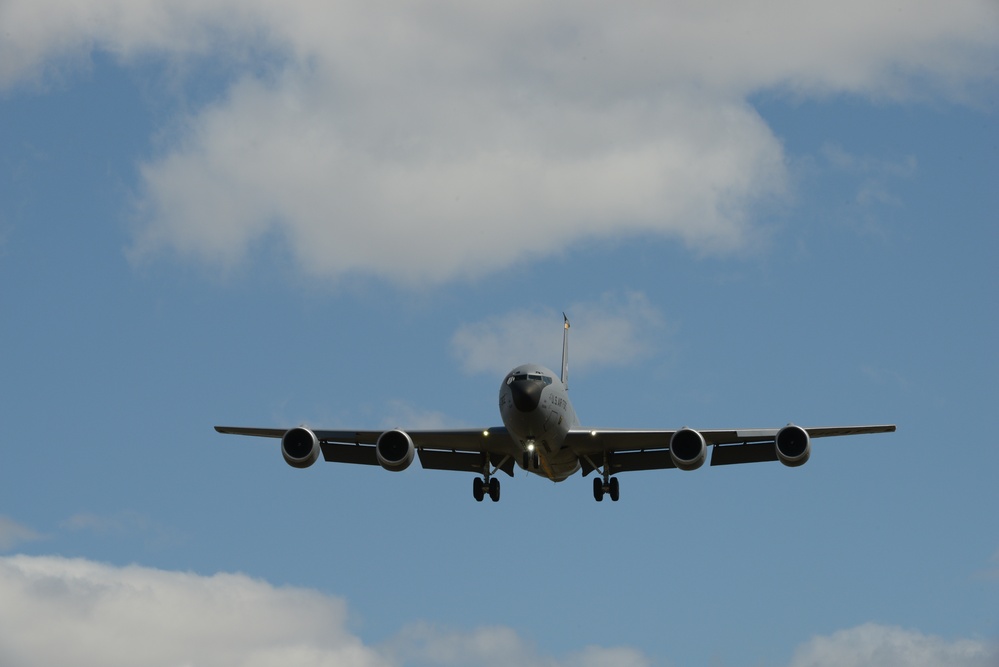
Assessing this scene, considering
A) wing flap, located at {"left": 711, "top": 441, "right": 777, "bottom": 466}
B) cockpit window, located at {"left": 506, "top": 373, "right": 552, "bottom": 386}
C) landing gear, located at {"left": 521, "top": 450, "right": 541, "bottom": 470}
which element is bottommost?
landing gear, located at {"left": 521, "top": 450, "right": 541, "bottom": 470}

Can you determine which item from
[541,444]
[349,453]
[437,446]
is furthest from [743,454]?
[349,453]

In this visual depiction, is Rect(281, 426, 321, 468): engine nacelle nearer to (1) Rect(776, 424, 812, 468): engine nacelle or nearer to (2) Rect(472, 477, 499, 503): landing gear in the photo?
(2) Rect(472, 477, 499, 503): landing gear

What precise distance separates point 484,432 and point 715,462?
307 inches

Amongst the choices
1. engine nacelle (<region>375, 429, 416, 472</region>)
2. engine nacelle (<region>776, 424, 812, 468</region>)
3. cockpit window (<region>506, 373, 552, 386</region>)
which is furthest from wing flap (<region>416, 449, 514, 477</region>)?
engine nacelle (<region>776, 424, 812, 468</region>)

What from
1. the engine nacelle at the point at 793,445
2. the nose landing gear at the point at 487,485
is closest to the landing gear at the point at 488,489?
the nose landing gear at the point at 487,485

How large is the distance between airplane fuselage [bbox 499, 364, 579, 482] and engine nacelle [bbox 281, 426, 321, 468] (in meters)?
6.44

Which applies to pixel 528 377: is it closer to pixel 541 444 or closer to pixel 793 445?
pixel 541 444

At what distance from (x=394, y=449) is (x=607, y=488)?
25.6 ft

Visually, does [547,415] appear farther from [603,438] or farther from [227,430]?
[227,430]

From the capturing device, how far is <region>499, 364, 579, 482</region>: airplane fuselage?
4238 cm

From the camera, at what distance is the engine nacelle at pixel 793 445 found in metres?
44.7

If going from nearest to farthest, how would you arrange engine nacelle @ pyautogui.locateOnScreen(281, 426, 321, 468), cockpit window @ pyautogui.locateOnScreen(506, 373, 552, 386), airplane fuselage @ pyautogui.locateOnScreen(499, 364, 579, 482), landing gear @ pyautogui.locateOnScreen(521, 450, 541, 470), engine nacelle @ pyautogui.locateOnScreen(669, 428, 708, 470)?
1. airplane fuselage @ pyautogui.locateOnScreen(499, 364, 579, 482)
2. cockpit window @ pyautogui.locateOnScreen(506, 373, 552, 386)
3. landing gear @ pyautogui.locateOnScreen(521, 450, 541, 470)
4. engine nacelle @ pyautogui.locateOnScreen(669, 428, 708, 470)
5. engine nacelle @ pyautogui.locateOnScreen(281, 426, 321, 468)

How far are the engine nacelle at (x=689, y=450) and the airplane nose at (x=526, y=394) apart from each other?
5.13m

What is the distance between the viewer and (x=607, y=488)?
49.0 meters
